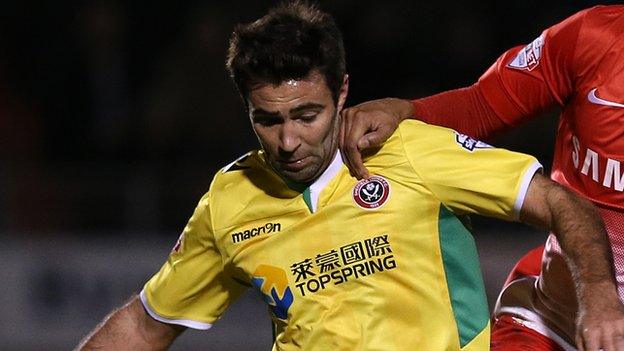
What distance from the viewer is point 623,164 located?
366 cm

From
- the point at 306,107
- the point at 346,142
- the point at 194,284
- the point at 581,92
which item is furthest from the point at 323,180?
the point at 581,92

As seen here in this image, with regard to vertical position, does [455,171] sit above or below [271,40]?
below

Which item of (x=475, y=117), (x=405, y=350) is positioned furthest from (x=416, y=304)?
(x=475, y=117)

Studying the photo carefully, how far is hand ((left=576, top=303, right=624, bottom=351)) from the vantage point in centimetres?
283

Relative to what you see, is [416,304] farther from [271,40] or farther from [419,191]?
[271,40]

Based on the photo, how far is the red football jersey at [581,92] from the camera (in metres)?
3.66

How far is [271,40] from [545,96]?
2.77ft

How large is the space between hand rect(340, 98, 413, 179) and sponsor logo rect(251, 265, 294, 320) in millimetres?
339

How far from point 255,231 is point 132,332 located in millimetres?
553

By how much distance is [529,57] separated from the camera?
3836 mm

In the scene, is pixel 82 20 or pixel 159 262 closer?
pixel 159 262

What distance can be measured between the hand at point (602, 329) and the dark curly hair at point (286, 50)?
0.97 metres

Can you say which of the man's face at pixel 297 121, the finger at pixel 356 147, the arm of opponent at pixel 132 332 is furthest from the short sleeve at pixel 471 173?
the arm of opponent at pixel 132 332

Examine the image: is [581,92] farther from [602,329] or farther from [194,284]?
[194,284]
